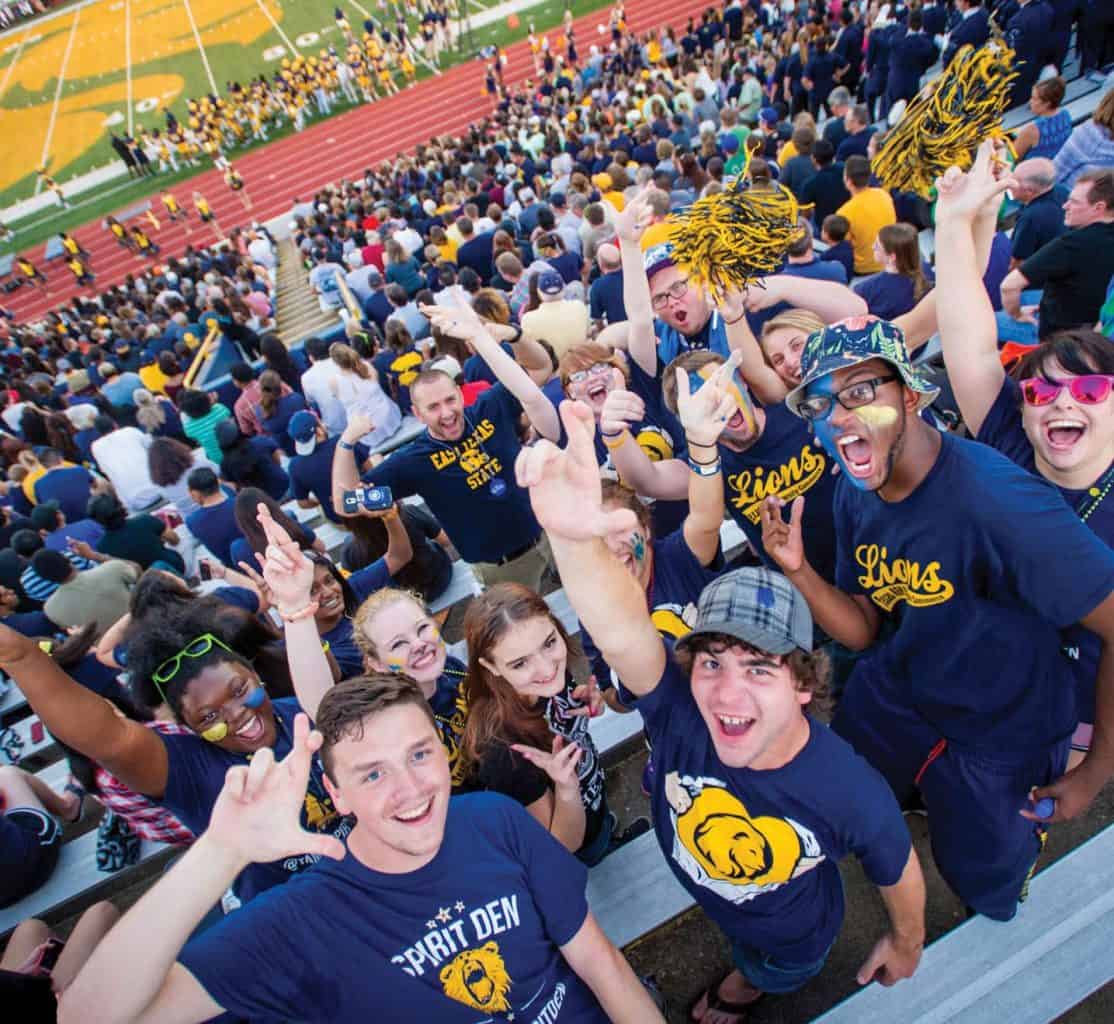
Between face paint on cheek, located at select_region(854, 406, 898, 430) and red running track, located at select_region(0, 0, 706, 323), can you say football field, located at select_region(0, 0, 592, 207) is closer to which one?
red running track, located at select_region(0, 0, 706, 323)

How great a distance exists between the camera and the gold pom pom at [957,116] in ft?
8.44

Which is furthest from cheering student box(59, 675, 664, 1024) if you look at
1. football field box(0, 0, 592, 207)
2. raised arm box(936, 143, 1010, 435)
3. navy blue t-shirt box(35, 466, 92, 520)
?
football field box(0, 0, 592, 207)

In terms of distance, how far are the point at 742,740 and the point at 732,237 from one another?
2246 millimetres

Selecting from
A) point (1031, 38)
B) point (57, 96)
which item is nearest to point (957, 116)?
point (1031, 38)

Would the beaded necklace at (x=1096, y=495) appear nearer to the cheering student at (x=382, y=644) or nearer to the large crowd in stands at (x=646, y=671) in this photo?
the large crowd in stands at (x=646, y=671)

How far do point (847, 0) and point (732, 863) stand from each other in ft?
59.9

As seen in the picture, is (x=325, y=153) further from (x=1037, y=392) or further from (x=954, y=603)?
(x=954, y=603)

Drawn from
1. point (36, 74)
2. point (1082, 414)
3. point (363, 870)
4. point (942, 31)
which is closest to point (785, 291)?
point (1082, 414)

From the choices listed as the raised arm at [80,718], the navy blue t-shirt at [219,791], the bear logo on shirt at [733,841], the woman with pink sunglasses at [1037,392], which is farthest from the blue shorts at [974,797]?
the raised arm at [80,718]

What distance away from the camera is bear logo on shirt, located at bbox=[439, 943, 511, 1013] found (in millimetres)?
1834

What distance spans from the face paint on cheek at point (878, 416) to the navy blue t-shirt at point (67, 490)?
7.17 meters

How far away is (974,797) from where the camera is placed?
7.50ft

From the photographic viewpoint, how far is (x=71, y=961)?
235 cm

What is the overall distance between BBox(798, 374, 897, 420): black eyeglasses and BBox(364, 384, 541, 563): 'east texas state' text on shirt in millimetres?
2233
